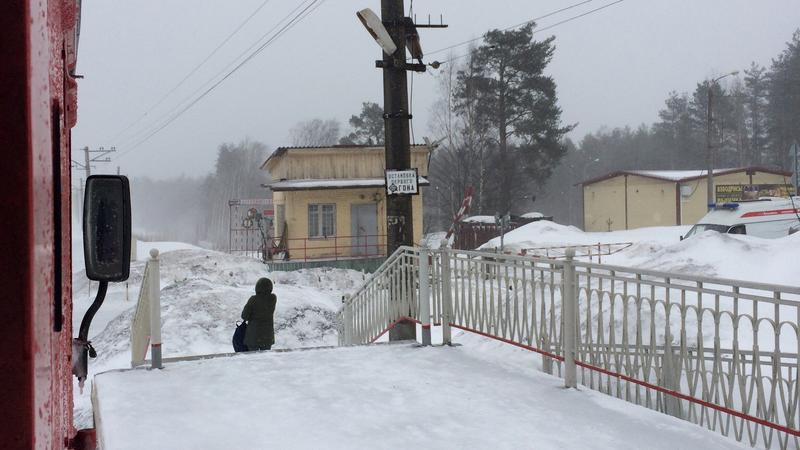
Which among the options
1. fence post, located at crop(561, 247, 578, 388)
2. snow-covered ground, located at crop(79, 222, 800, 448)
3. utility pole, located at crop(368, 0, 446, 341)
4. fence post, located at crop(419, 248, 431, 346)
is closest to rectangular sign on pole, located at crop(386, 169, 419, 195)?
utility pole, located at crop(368, 0, 446, 341)

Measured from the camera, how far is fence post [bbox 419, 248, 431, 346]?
7.88 m

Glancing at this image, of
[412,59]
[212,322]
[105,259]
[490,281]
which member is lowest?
[212,322]

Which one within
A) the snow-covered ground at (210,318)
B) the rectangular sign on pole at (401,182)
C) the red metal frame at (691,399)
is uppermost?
the rectangular sign on pole at (401,182)

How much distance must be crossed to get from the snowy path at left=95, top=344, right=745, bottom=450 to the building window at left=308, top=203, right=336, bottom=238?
22.0 m

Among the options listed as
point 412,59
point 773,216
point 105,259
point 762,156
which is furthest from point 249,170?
point 105,259

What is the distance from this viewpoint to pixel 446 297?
779 centimetres

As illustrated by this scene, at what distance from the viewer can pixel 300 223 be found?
28.7m

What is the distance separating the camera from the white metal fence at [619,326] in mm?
4523

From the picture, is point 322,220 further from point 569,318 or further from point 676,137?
point 676,137

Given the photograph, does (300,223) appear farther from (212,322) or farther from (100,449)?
(100,449)

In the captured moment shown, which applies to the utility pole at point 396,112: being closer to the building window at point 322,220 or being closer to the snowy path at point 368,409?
the snowy path at point 368,409

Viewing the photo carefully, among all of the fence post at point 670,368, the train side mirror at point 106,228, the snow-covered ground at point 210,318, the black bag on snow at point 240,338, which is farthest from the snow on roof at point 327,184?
the train side mirror at point 106,228

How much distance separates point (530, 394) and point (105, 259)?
4.45 m

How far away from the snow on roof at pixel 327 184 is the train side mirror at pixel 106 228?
988 inches
